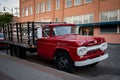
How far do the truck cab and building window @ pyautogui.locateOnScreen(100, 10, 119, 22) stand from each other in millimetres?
17095

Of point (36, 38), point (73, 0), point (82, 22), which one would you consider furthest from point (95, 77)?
point (73, 0)

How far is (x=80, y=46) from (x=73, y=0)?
2617 centimetres

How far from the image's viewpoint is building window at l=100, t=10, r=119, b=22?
2530 centimetres

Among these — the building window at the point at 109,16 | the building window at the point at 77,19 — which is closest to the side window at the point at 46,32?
the building window at the point at 109,16

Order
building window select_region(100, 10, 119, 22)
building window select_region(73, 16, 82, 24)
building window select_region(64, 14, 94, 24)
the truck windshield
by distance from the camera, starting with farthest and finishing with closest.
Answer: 1. building window select_region(73, 16, 82, 24)
2. building window select_region(64, 14, 94, 24)
3. building window select_region(100, 10, 119, 22)
4. the truck windshield

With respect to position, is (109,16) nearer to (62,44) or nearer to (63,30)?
(63,30)

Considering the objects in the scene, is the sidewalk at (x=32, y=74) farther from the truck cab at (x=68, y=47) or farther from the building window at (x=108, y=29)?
the building window at (x=108, y=29)

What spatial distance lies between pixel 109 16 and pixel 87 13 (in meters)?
4.21

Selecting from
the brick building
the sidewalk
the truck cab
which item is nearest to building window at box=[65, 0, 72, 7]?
the brick building

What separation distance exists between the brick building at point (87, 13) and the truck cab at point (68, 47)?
55.3 feet

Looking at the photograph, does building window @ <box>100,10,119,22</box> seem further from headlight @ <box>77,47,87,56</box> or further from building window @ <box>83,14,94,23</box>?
headlight @ <box>77,47,87,56</box>

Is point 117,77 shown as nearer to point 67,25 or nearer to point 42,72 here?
point 42,72

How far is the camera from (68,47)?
7.67 metres

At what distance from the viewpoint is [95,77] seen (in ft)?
23.9
